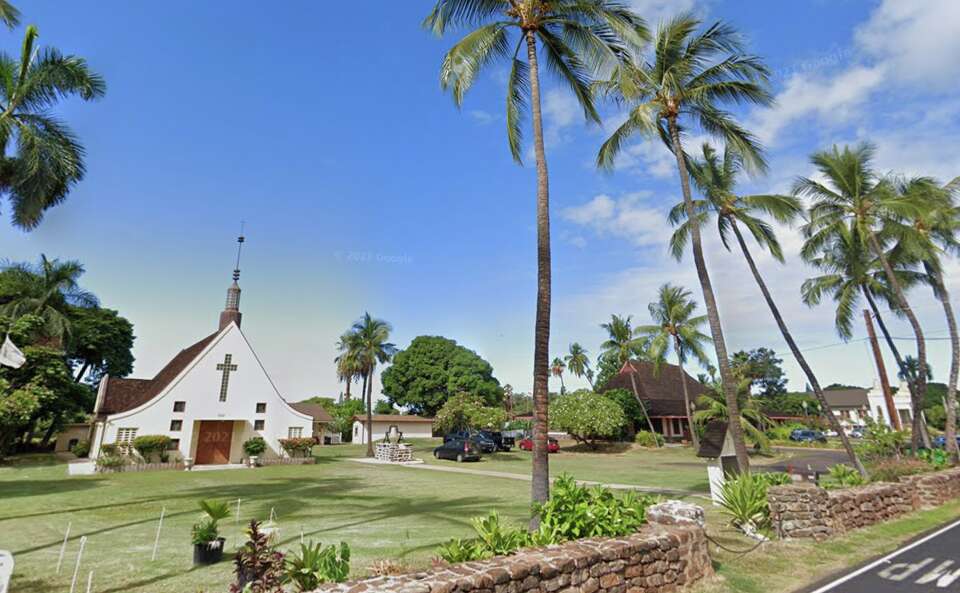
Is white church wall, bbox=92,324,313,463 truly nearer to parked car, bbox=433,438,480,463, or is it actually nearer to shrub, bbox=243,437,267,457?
shrub, bbox=243,437,267,457

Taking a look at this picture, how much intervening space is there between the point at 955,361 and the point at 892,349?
4946mm

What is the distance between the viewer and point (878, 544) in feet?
29.4

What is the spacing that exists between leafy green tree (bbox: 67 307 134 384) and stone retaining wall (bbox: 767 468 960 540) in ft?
144

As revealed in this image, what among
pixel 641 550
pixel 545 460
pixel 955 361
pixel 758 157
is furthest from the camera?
pixel 955 361

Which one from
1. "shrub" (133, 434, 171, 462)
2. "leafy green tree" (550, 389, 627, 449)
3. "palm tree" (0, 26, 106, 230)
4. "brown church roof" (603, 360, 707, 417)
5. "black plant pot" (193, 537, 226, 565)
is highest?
"palm tree" (0, 26, 106, 230)

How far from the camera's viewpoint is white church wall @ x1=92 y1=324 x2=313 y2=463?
25.6 m

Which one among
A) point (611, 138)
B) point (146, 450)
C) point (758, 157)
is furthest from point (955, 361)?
point (146, 450)

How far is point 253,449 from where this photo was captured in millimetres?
27062

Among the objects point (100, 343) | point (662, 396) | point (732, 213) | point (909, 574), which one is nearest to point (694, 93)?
point (732, 213)

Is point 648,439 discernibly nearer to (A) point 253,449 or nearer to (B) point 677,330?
(B) point 677,330

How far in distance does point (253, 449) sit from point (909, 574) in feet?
93.6

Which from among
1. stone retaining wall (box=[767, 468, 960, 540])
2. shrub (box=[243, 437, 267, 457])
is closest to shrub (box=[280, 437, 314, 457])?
shrub (box=[243, 437, 267, 457])

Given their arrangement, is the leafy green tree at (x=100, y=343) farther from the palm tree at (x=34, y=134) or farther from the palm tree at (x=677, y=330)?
the palm tree at (x=677, y=330)

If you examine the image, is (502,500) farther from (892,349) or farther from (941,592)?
(892,349)
